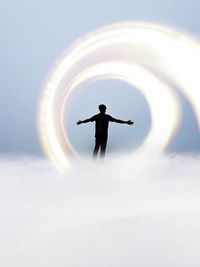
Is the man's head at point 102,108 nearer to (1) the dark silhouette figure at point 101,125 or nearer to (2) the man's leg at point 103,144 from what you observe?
(1) the dark silhouette figure at point 101,125

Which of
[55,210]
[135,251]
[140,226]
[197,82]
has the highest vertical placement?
[197,82]

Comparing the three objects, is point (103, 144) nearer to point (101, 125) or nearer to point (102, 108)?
point (101, 125)

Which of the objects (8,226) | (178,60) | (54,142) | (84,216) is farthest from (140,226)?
(178,60)

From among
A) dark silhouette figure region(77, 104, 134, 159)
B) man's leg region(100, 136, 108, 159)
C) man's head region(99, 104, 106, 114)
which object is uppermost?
man's head region(99, 104, 106, 114)

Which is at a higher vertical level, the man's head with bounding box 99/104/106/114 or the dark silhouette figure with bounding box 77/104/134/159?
the man's head with bounding box 99/104/106/114

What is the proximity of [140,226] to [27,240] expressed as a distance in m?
1.52

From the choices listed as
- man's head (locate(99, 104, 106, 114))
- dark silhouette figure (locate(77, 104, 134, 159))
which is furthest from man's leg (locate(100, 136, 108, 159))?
man's head (locate(99, 104, 106, 114))

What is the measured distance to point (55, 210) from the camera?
7945 mm

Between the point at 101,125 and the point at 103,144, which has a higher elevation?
the point at 101,125

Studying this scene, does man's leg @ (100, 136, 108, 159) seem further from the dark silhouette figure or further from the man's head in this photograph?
the man's head

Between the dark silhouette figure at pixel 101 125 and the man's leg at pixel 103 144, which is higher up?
the dark silhouette figure at pixel 101 125

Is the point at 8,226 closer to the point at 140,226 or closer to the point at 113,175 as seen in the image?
the point at 140,226

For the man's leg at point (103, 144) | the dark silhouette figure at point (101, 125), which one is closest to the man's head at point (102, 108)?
the dark silhouette figure at point (101, 125)

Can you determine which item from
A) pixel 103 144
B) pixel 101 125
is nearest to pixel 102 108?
pixel 101 125
